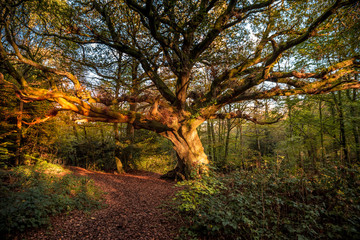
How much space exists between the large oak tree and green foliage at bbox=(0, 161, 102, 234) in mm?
2297

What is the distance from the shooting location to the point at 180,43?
634cm

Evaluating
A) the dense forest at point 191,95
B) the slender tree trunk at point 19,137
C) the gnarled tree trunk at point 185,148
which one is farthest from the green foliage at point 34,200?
the gnarled tree trunk at point 185,148

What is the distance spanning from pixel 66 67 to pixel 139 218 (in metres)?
7.83

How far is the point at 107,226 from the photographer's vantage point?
3.12 metres

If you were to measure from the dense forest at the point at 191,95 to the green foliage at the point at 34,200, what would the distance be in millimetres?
26

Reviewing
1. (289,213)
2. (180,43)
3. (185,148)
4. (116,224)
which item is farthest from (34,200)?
(180,43)

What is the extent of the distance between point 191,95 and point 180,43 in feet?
8.92

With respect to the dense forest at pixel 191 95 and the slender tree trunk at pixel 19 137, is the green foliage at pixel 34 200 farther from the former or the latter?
the slender tree trunk at pixel 19 137

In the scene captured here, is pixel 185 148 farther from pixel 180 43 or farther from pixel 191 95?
pixel 180 43

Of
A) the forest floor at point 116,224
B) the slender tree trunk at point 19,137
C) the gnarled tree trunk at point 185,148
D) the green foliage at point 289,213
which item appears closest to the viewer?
the green foliage at point 289,213

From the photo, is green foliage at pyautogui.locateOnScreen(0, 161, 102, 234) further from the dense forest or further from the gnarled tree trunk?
the gnarled tree trunk

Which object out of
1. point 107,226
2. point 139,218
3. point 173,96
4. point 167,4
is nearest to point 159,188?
point 139,218

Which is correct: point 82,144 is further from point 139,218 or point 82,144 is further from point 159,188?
point 139,218

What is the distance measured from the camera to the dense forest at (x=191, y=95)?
9.01ft
